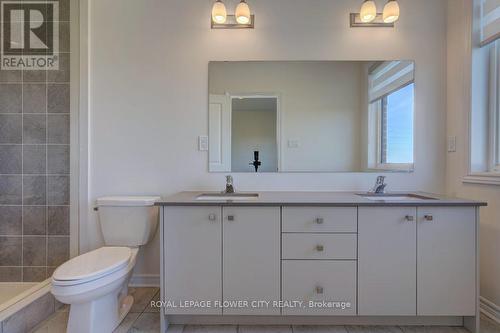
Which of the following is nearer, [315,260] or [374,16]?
[315,260]

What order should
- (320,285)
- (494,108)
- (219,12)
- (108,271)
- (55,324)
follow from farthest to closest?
1. (219,12)
2. (494,108)
3. (55,324)
4. (320,285)
5. (108,271)

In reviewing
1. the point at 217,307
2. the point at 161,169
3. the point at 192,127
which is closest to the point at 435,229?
the point at 217,307

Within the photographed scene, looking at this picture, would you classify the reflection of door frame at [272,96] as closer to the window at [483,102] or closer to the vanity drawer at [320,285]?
the vanity drawer at [320,285]

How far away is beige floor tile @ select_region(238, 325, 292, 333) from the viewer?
60.6 inches

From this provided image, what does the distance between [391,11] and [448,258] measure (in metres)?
1.67

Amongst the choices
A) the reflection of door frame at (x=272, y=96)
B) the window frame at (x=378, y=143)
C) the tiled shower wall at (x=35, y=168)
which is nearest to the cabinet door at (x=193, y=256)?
the reflection of door frame at (x=272, y=96)

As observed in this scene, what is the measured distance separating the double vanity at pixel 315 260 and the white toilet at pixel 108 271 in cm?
29

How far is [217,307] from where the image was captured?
1510mm

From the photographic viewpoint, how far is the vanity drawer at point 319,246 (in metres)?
1.50

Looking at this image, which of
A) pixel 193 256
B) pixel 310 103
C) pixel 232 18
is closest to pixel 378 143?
pixel 310 103

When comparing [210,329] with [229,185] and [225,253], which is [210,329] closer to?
[225,253]

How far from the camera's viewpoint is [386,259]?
149cm

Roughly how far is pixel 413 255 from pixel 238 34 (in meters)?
1.91

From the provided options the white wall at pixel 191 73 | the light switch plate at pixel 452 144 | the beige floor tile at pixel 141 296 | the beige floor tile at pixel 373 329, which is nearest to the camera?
the beige floor tile at pixel 373 329
